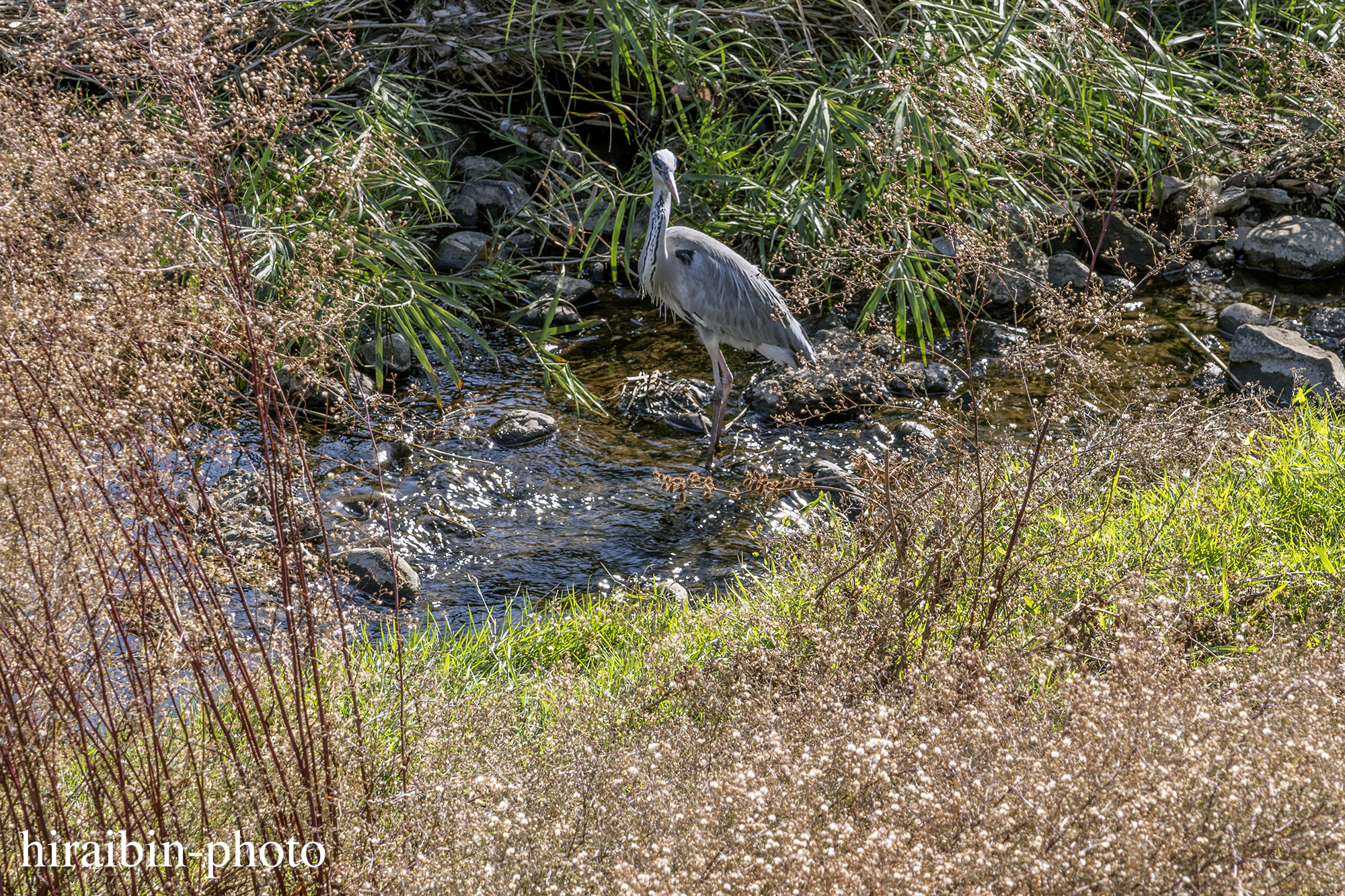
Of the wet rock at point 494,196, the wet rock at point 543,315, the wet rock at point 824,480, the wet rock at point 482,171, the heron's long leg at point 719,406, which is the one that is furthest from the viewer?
the wet rock at point 482,171

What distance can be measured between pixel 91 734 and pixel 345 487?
8.49 feet

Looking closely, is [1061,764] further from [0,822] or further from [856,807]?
[0,822]

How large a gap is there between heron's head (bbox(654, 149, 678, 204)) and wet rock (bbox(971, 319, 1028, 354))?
1.80 metres

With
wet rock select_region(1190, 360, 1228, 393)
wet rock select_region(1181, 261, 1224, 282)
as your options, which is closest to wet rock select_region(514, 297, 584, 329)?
wet rock select_region(1190, 360, 1228, 393)

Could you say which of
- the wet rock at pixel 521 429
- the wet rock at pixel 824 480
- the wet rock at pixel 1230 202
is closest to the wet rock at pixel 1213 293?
the wet rock at pixel 1230 202

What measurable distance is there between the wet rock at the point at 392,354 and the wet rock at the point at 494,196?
136 cm

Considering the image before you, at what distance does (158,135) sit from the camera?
5.09 feet

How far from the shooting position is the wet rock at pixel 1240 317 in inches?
220

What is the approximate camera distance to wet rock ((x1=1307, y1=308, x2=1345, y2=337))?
5441mm

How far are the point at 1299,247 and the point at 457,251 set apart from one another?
4.91 meters

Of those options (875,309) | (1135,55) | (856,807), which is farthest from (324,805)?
(1135,55)

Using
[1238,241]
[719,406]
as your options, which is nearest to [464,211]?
[719,406]

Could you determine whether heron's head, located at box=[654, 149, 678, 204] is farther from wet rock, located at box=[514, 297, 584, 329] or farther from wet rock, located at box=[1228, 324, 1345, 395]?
wet rock, located at box=[1228, 324, 1345, 395]

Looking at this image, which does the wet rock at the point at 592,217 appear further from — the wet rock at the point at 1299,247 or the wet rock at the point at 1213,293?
the wet rock at the point at 1299,247
